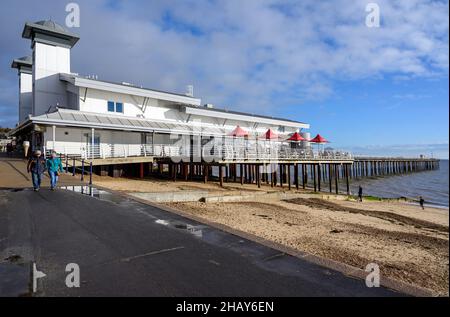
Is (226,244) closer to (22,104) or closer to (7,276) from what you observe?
(7,276)

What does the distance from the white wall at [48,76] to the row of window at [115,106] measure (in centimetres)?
425

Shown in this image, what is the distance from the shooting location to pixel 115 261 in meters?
4.50

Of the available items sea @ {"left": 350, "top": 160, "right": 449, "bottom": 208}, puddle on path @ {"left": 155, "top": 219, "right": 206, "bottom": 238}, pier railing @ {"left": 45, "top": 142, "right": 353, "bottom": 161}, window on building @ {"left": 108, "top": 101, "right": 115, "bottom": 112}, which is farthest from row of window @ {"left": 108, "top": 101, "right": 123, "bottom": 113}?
sea @ {"left": 350, "top": 160, "right": 449, "bottom": 208}

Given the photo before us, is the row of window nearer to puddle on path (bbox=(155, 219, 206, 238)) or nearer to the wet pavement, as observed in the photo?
the wet pavement

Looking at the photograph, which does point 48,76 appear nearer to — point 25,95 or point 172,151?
point 25,95

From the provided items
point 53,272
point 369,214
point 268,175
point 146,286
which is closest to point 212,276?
point 146,286

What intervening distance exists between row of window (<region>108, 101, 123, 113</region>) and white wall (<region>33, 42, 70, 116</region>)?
14.0ft

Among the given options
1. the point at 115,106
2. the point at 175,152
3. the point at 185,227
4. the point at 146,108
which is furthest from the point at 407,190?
the point at 185,227

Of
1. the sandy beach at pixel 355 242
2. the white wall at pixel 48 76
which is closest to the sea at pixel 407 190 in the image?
the sandy beach at pixel 355 242

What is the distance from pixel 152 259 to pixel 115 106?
77.8 feet

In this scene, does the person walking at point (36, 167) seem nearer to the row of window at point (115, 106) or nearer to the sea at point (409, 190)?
the row of window at point (115, 106)

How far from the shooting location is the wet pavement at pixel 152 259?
3.67m

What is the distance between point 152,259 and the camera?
4.61 meters

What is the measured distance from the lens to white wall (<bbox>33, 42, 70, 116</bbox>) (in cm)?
2523
